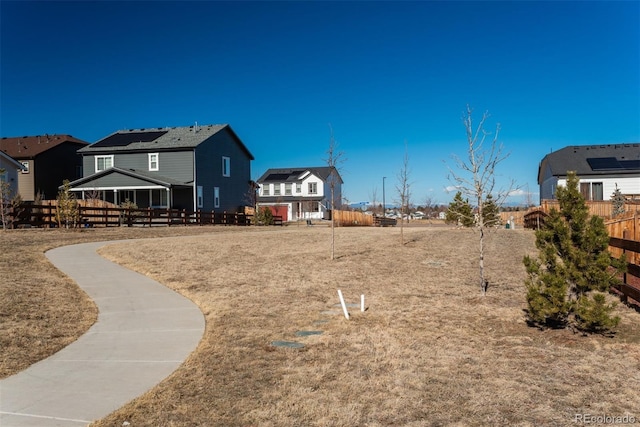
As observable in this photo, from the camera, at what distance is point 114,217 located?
30.5 m

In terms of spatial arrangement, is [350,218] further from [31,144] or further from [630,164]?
[31,144]

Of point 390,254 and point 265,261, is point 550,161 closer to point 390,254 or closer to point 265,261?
point 390,254

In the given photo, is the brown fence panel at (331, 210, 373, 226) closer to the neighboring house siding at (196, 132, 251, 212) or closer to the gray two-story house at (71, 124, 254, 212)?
the neighboring house siding at (196, 132, 251, 212)

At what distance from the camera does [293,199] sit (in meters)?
66.7

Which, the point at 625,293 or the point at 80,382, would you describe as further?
the point at 625,293

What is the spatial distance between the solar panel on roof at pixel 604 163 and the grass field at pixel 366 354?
30.0 metres

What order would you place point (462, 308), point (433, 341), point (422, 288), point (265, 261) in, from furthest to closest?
point (265, 261), point (422, 288), point (462, 308), point (433, 341)

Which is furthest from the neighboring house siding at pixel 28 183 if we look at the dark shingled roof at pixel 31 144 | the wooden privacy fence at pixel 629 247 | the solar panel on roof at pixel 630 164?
the solar panel on roof at pixel 630 164

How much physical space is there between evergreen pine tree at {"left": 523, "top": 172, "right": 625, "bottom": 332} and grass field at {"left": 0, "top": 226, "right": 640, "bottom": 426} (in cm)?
35

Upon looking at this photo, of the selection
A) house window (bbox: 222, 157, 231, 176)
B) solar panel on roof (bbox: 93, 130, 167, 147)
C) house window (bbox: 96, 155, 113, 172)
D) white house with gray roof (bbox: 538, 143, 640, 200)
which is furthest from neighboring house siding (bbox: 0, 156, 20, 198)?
white house with gray roof (bbox: 538, 143, 640, 200)

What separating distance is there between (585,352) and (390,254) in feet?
36.3

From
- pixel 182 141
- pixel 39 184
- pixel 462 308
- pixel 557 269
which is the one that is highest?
pixel 182 141

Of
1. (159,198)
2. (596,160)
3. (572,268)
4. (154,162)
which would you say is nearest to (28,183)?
(154,162)

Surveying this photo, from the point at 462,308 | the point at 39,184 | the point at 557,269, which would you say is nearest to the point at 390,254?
the point at 462,308
